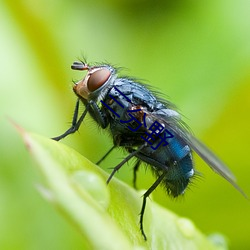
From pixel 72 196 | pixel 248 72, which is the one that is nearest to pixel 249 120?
pixel 248 72

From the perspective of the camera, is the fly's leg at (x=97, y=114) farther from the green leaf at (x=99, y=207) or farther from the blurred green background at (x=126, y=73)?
the green leaf at (x=99, y=207)

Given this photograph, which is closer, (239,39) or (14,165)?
(14,165)

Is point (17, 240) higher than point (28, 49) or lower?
lower

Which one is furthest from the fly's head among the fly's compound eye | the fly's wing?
the fly's wing

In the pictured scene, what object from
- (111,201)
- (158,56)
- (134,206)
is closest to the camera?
(111,201)

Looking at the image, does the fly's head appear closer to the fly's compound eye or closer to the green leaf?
the fly's compound eye

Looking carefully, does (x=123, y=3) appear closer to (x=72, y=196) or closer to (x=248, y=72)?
(x=248, y=72)

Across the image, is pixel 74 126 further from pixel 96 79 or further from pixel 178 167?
pixel 178 167
